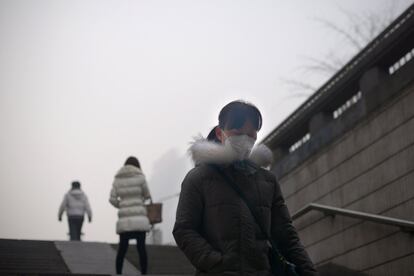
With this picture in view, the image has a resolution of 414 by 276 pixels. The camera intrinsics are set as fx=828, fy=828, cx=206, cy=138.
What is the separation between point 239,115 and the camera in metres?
4.93

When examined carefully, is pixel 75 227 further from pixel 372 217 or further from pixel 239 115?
pixel 239 115

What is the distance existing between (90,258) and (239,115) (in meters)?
8.30

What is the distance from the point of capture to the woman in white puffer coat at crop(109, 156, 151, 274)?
11164mm

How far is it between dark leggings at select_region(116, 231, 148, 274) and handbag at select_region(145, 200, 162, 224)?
6.44ft

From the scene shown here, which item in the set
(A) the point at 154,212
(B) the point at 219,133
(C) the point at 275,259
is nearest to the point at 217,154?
(B) the point at 219,133

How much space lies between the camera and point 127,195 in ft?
37.7

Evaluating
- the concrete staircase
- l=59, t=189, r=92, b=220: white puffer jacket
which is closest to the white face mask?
the concrete staircase

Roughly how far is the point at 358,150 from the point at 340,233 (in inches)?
47.3

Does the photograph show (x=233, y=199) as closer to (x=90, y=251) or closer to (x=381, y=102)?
(x=381, y=102)

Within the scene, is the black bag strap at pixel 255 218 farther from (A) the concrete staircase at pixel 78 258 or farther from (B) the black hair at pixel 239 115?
(A) the concrete staircase at pixel 78 258

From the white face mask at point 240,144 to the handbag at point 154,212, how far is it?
8.48 meters

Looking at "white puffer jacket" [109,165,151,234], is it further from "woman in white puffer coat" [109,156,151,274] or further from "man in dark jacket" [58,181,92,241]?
"man in dark jacket" [58,181,92,241]

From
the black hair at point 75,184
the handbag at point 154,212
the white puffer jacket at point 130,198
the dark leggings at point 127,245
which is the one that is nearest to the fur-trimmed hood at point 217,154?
the dark leggings at point 127,245

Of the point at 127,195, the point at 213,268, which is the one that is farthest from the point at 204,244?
the point at 127,195
